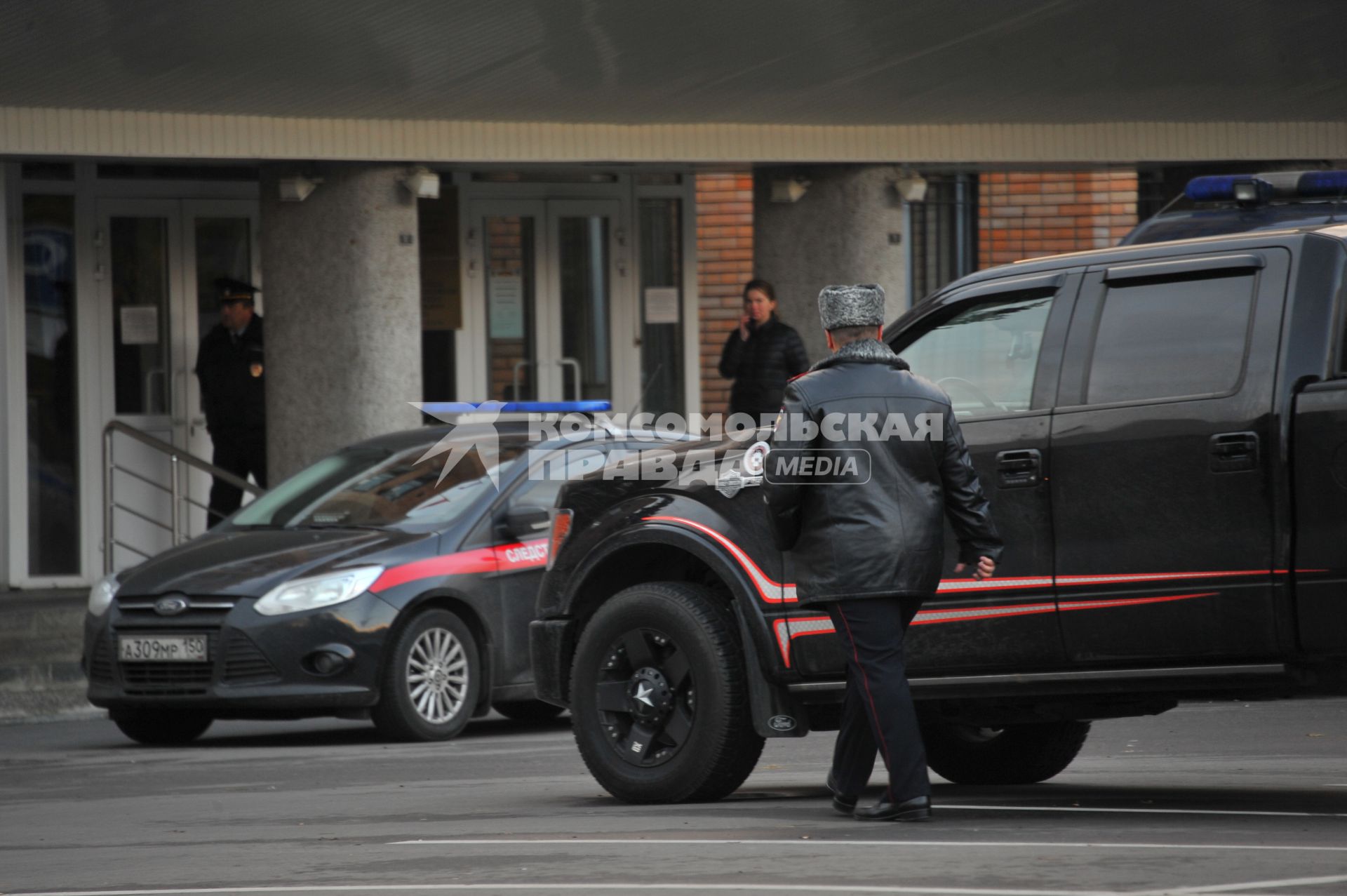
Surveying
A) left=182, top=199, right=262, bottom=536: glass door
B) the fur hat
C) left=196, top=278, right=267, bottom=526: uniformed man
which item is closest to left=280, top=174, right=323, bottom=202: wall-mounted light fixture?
left=196, top=278, right=267, bottom=526: uniformed man

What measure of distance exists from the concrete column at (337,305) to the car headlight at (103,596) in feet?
12.7

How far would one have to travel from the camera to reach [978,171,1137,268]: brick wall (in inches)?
862

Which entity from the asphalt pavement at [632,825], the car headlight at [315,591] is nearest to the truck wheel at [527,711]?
the asphalt pavement at [632,825]

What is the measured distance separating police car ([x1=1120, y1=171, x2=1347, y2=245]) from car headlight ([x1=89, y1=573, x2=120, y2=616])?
5.47 metres

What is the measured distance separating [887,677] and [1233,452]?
1240 mm

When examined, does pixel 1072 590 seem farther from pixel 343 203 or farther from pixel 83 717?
pixel 343 203

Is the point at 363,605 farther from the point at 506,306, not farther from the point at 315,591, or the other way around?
the point at 506,306

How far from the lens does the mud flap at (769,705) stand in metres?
7.36

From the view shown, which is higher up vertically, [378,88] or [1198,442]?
[378,88]

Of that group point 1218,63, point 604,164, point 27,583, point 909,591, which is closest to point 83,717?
point 27,583

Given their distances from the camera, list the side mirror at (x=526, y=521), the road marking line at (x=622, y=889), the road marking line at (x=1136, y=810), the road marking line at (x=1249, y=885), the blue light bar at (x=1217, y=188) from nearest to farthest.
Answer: the road marking line at (x=1249, y=885)
the road marking line at (x=622, y=889)
the road marking line at (x=1136, y=810)
the blue light bar at (x=1217, y=188)
the side mirror at (x=526, y=521)

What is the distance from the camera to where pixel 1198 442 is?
6.61 meters

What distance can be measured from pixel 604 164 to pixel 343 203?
2045 mm

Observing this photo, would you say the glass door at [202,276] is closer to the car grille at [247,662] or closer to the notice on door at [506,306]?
the notice on door at [506,306]
